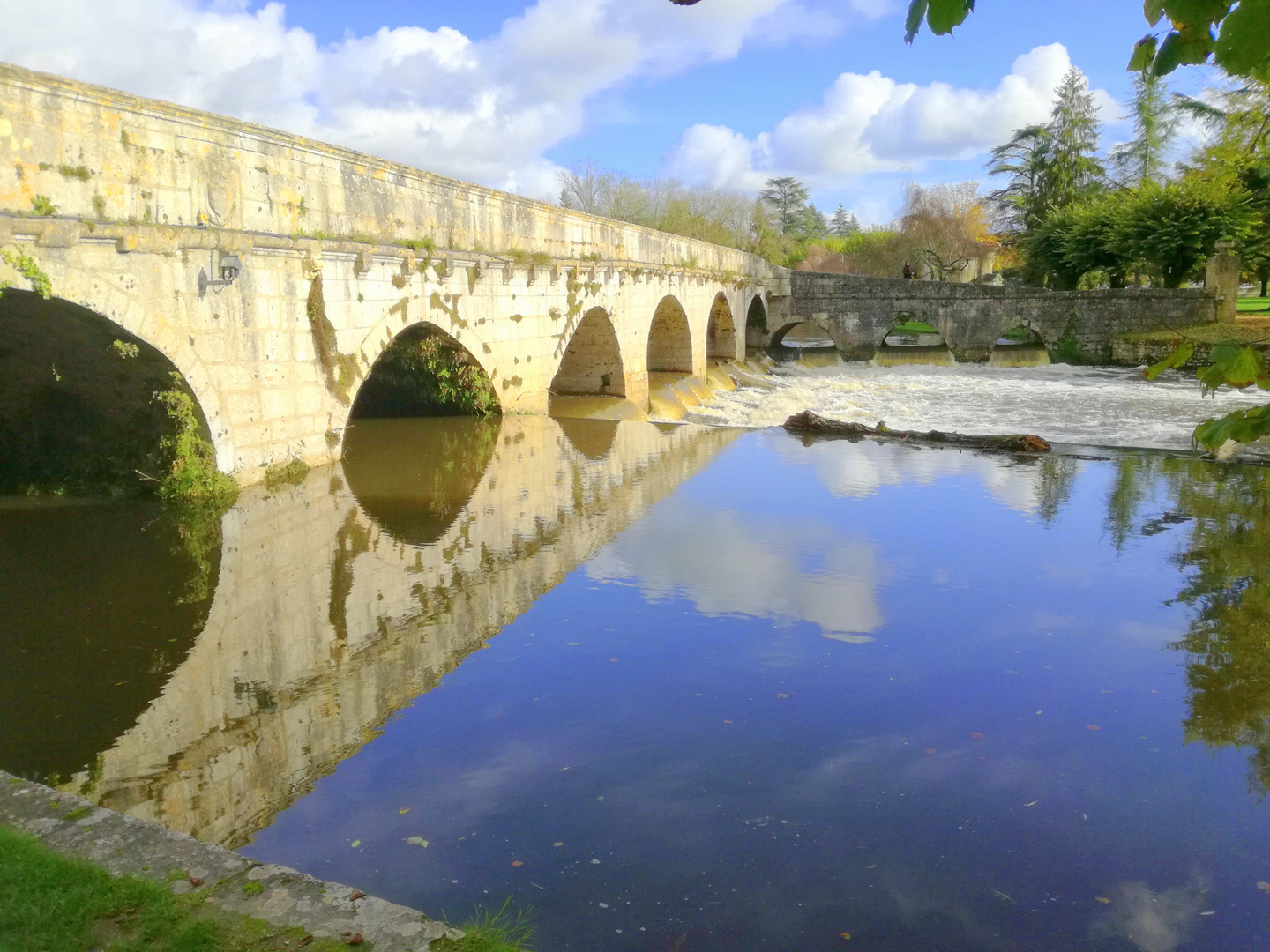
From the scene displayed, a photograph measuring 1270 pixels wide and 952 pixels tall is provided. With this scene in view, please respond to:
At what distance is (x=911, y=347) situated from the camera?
120 ft

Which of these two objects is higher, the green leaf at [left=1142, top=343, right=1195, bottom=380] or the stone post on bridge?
the stone post on bridge

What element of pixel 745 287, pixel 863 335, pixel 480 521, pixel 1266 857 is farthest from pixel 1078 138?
pixel 1266 857

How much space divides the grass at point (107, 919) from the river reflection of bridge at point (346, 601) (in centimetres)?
87

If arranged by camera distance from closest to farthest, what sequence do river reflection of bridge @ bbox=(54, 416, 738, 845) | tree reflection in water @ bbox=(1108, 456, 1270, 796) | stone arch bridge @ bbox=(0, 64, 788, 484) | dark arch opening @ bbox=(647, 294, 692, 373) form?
1. river reflection of bridge @ bbox=(54, 416, 738, 845)
2. tree reflection in water @ bbox=(1108, 456, 1270, 796)
3. stone arch bridge @ bbox=(0, 64, 788, 484)
4. dark arch opening @ bbox=(647, 294, 692, 373)

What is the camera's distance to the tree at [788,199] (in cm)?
7025

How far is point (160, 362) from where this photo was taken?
7.70 m

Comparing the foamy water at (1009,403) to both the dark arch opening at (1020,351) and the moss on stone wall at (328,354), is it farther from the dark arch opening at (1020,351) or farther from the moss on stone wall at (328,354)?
the moss on stone wall at (328,354)

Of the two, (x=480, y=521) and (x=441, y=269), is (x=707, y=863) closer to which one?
(x=480, y=521)

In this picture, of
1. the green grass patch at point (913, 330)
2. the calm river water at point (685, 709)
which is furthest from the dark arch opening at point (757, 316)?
the calm river water at point (685, 709)

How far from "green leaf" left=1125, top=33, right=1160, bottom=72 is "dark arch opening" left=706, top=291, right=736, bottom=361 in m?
25.1

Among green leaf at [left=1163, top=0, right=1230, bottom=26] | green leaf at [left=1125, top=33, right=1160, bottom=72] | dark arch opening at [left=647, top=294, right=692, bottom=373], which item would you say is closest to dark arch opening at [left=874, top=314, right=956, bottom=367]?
dark arch opening at [left=647, top=294, right=692, bottom=373]

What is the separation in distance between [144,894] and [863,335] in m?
29.9

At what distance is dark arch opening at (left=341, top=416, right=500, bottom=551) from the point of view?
8.34 meters

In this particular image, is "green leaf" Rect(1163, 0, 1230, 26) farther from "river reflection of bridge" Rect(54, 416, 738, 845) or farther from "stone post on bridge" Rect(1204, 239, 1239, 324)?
"stone post on bridge" Rect(1204, 239, 1239, 324)
